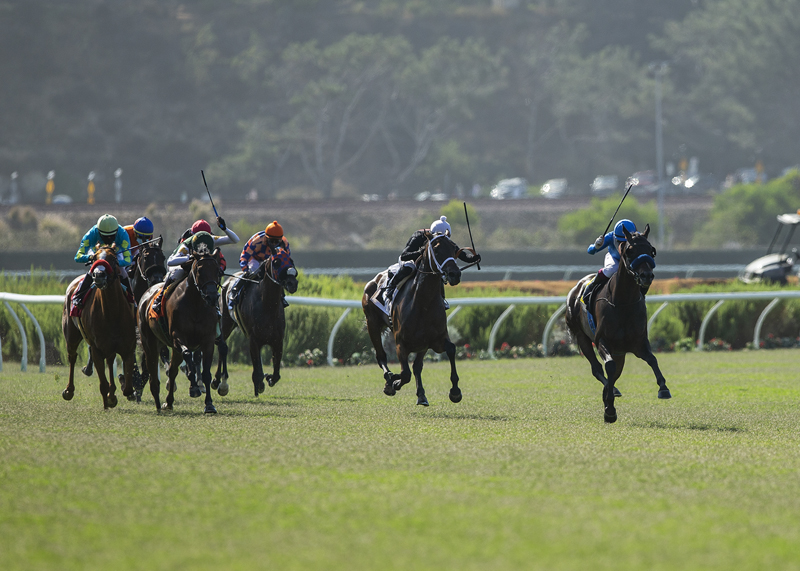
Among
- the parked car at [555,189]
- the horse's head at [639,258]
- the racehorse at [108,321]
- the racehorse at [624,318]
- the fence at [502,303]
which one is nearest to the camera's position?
the horse's head at [639,258]

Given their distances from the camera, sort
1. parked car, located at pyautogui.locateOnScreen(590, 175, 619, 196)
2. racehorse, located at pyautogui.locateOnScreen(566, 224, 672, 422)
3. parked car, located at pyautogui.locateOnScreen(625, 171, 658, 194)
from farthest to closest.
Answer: parked car, located at pyautogui.locateOnScreen(590, 175, 619, 196)
parked car, located at pyautogui.locateOnScreen(625, 171, 658, 194)
racehorse, located at pyautogui.locateOnScreen(566, 224, 672, 422)

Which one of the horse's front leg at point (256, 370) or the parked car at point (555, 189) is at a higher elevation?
the parked car at point (555, 189)

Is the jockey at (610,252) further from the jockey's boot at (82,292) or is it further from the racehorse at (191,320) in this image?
the jockey's boot at (82,292)

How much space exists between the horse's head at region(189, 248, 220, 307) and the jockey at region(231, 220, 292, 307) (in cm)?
187

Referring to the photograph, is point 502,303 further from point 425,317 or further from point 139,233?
point 139,233

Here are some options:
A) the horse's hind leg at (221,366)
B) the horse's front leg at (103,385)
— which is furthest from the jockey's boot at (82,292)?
the horse's hind leg at (221,366)

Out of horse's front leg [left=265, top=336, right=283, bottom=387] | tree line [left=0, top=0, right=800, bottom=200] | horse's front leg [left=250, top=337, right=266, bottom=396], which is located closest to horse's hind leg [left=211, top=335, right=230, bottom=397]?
horse's front leg [left=250, top=337, right=266, bottom=396]

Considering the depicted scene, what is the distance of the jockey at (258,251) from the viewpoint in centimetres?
1126

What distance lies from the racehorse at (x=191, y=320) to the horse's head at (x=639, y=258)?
3.16m

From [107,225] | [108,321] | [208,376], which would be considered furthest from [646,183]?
[108,321]

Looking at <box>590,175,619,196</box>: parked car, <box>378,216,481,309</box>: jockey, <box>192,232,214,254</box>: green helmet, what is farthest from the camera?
<box>590,175,619,196</box>: parked car

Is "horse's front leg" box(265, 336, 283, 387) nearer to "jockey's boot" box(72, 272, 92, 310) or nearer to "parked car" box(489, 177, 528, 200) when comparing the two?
"jockey's boot" box(72, 272, 92, 310)

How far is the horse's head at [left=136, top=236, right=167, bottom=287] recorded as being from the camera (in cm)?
1051

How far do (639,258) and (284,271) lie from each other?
139 inches
